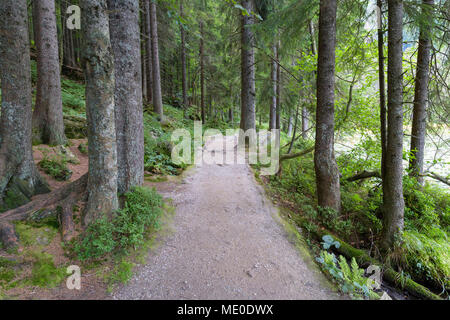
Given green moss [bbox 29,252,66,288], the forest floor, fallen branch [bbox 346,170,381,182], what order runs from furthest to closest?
fallen branch [bbox 346,170,381,182], the forest floor, green moss [bbox 29,252,66,288]

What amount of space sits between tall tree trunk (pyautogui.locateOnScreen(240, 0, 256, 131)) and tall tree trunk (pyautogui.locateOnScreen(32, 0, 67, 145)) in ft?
21.7

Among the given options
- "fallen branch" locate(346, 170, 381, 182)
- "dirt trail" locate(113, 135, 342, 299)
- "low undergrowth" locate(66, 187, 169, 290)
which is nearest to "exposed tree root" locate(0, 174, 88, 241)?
"low undergrowth" locate(66, 187, 169, 290)

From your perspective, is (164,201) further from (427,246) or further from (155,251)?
(427,246)

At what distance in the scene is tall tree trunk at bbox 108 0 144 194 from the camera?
407 cm

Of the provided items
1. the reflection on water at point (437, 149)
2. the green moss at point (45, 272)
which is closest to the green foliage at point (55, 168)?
the green moss at point (45, 272)

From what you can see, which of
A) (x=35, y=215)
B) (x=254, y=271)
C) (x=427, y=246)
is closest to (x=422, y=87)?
(x=427, y=246)

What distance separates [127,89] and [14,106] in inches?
82.3

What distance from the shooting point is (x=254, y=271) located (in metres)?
3.40

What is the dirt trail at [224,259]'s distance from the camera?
3.04 m

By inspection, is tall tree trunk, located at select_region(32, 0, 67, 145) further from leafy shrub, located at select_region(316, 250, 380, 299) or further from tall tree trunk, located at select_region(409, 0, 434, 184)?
tall tree trunk, located at select_region(409, 0, 434, 184)

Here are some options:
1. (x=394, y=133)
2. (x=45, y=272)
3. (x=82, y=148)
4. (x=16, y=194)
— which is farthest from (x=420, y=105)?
(x=82, y=148)

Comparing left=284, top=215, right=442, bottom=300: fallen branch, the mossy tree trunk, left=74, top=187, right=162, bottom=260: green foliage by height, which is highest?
the mossy tree trunk

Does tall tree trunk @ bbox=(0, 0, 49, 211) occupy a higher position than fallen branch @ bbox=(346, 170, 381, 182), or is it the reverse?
tall tree trunk @ bbox=(0, 0, 49, 211)

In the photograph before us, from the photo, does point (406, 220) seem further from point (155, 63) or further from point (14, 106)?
point (155, 63)
